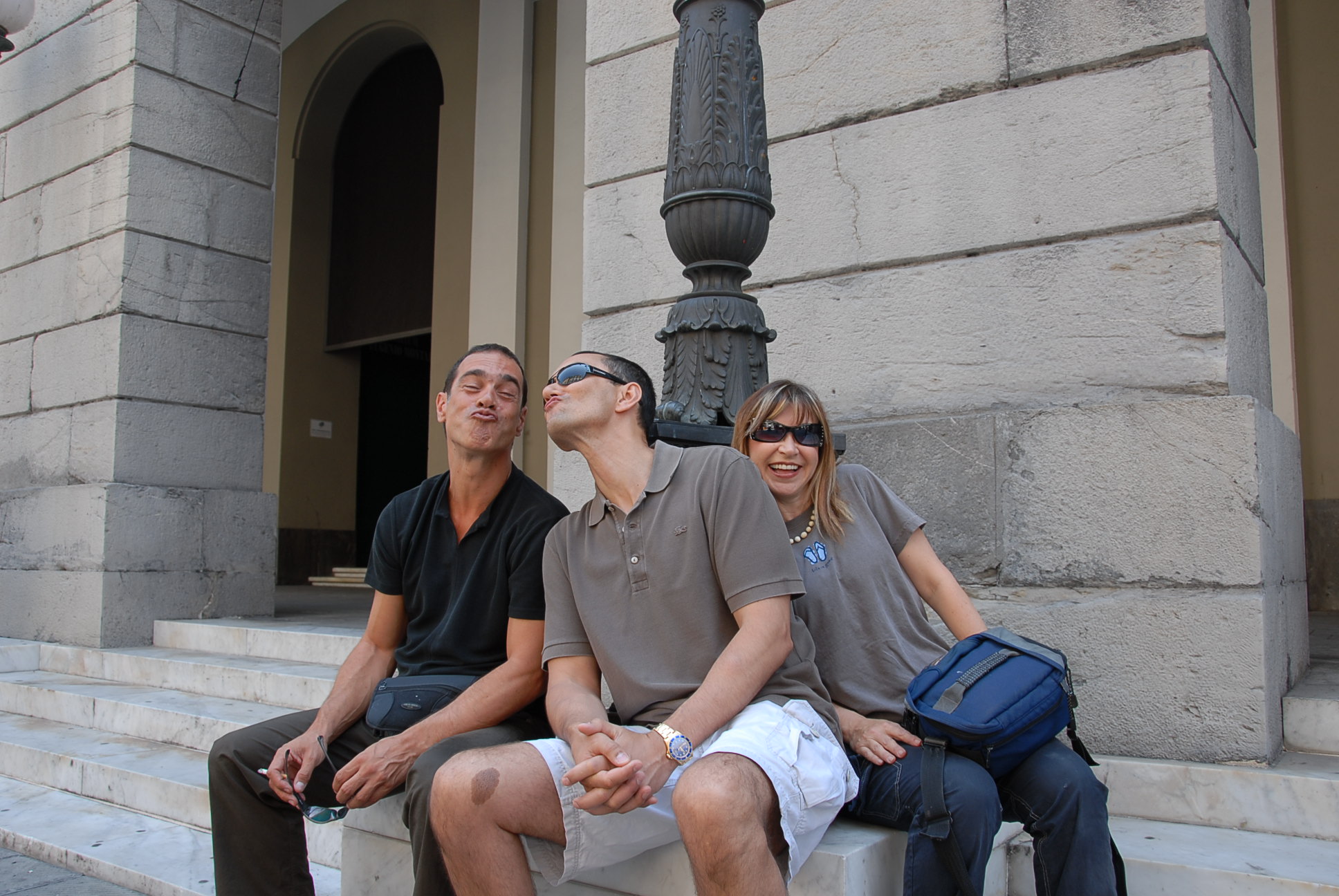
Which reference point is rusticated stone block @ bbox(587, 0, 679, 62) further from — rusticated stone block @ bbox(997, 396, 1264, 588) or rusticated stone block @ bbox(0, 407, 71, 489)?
rusticated stone block @ bbox(0, 407, 71, 489)

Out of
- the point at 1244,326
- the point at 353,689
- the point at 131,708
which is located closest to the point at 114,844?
the point at 131,708

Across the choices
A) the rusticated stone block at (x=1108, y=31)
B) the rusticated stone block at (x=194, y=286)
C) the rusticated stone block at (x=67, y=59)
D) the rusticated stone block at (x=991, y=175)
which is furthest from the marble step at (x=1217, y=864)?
the rusticated stone block at (x=67, y=59)

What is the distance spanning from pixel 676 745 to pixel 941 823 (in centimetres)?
61

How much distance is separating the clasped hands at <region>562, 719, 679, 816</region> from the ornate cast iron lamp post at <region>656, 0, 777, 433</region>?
89 cm

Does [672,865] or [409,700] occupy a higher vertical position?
[409,700]

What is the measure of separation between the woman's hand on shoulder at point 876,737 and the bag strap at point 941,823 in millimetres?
154

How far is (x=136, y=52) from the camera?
23.2ft

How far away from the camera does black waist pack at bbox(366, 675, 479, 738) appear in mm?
2889

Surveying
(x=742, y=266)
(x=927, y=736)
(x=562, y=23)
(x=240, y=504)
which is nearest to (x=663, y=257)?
(x=742, y=266)

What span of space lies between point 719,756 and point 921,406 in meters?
2.24

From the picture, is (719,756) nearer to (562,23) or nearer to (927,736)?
(927,736)

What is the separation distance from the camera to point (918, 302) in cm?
408

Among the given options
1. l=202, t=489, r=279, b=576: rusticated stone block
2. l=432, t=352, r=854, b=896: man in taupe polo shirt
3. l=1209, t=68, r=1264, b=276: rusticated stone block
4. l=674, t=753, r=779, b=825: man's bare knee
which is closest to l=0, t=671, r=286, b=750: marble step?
l=202, t=489, r=279, b=576: rusticated stone block

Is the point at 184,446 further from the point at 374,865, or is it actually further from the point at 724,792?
the point at 724,792
